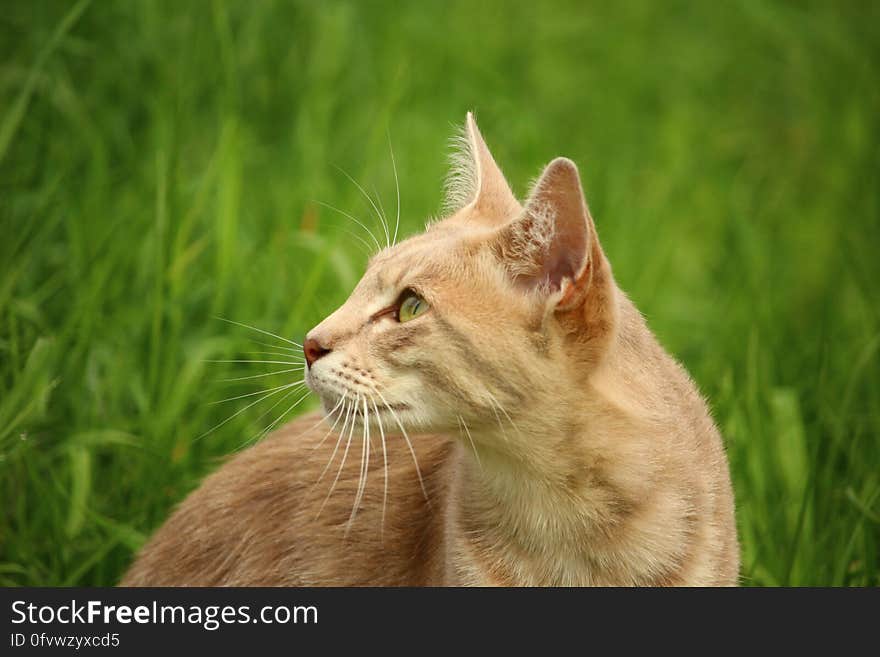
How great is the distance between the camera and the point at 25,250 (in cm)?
380

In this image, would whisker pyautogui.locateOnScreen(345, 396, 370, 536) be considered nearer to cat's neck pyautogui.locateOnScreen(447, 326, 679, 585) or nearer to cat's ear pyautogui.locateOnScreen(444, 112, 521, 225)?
cat's neck pyautogui.locateOnScreen(447, 326, 679, 585)

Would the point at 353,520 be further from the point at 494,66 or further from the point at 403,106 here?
the point at 494,66

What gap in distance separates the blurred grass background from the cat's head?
1069mm

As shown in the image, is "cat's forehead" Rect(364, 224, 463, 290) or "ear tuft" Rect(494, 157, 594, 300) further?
"cat's forehead" Rect(364, 224, 463, 290)

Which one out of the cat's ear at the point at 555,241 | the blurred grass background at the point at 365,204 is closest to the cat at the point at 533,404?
the cat's ear at the point at 555,241

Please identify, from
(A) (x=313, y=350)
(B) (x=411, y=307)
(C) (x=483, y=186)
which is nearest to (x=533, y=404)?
(B) (x=411, y=307)

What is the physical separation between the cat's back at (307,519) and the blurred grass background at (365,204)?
34 centimetres

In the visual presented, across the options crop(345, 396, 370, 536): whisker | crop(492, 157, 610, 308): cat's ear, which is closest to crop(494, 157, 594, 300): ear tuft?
crop(492, 157, 610, 308): cat's ear

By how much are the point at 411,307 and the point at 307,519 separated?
77 cm

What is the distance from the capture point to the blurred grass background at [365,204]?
12.4 feet

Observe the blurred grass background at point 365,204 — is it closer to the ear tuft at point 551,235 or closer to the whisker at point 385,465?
the whisker at point 385,465

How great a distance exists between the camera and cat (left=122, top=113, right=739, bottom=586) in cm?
274

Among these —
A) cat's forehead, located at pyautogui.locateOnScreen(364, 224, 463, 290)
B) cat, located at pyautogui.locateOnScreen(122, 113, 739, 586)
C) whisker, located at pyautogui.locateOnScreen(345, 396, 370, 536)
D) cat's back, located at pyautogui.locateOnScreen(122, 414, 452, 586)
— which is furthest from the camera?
cat's back, located at pyautogui.locateOnScreen(122, 414, 452, 586)

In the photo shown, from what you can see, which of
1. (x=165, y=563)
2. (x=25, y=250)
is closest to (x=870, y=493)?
(x=165, y=563)
